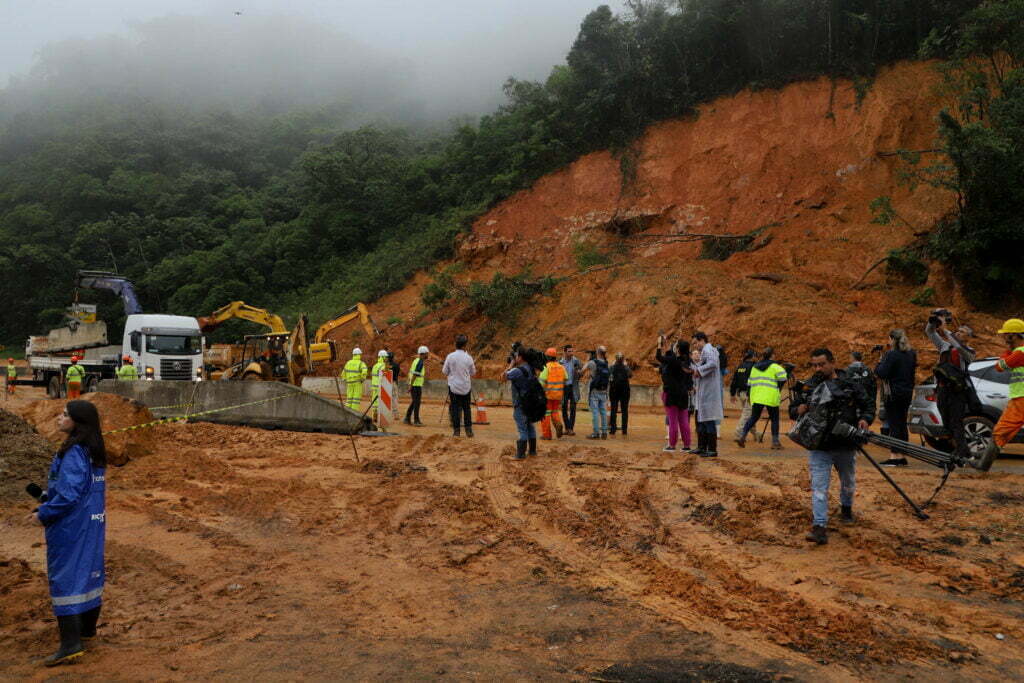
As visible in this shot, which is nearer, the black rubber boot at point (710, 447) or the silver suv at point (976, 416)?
the silver suv at point (976, 416)

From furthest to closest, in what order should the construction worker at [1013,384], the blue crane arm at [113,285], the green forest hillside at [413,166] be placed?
the blue crane arm at [113,285], the green forest hillside at [413,166], the construction worker at [1013,384]

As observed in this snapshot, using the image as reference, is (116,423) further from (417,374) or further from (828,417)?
(828,417)

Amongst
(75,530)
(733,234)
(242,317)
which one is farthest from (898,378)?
(242,317)

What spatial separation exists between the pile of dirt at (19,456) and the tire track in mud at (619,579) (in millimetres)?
5652

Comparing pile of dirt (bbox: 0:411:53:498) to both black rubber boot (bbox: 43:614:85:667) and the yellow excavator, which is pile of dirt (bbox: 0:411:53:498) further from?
the yellow excavator

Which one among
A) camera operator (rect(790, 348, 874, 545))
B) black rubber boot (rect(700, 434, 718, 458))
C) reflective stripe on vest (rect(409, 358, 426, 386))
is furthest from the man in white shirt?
camera operator (rect(790, 348, 874, 545))

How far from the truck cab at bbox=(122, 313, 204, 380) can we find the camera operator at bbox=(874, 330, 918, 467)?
2241cm

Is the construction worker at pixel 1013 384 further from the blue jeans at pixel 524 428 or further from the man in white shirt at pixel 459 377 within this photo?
the man in white shirt at pixel 459 377

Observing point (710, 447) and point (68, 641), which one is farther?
point (710, 447)

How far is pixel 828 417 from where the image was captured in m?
7.03

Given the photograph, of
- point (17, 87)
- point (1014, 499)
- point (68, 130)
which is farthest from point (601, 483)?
point (17, 87)

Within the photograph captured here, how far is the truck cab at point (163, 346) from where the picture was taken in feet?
85.5

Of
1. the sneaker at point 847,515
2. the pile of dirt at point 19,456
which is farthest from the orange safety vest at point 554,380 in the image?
the pile of dirt at point 19,456

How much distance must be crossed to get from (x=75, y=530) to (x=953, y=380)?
32.3ft
